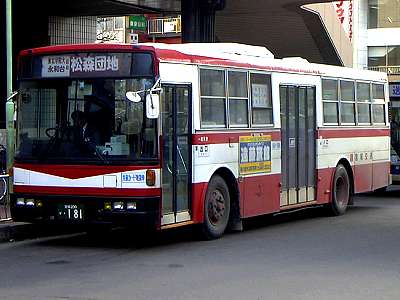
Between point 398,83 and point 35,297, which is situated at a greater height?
point 398,83

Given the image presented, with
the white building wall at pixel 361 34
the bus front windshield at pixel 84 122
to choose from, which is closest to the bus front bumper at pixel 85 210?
the bus front windshield at pixel 84 122

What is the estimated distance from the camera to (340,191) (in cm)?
1720

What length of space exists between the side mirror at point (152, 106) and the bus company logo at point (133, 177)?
85 centimetres

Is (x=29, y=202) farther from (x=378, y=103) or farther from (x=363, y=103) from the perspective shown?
(x=378, y=103)

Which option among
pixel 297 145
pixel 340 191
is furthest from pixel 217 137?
pixel 340 191

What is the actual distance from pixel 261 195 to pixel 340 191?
3521 millimetres

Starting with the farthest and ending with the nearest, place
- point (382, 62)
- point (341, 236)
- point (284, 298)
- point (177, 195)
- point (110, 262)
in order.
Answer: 1. point (382, 62)
2. point (341, 236)
3. point (177, 195)
4. point (110, 262)
5. point (284, 298)

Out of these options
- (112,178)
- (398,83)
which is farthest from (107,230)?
(398,83)

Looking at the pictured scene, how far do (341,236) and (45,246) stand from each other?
4.81m

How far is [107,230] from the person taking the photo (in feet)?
46.9

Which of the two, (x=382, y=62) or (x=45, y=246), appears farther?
(x=382, y=62)

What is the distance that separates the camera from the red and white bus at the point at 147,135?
457 inches

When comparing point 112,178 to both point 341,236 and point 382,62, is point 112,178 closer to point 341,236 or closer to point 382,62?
point 341,236

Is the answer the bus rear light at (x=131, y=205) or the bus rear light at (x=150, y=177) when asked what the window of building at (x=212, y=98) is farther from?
the bus rear light at (x=131, y=205)
